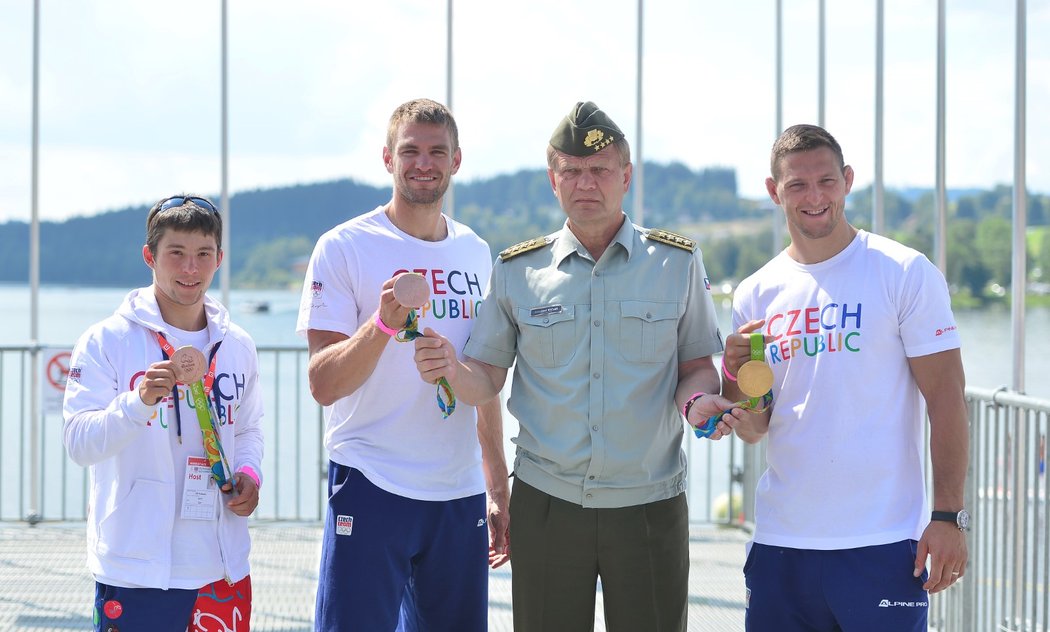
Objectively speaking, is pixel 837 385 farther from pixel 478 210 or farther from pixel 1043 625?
pixel 478 210

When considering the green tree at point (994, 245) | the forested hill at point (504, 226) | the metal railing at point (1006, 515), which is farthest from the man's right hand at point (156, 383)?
the green tree at point (994, 245)

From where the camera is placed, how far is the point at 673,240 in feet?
8.16

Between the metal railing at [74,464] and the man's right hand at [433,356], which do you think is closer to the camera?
the man's right hand at [433,356]

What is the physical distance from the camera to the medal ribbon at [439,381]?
7.42ft

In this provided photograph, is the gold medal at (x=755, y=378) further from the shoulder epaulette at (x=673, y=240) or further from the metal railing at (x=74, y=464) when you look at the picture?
the metal railing at (x=74, y=464)

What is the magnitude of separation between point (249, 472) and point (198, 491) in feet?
0.56

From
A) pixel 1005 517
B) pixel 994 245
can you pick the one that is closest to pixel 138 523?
pixel 1005 517

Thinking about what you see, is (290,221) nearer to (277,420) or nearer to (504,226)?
(504,226)

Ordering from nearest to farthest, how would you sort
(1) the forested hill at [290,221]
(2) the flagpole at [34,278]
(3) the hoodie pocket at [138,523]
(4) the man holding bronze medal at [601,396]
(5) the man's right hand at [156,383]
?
(5) the man's right hand at [156,383]
(3) the hoodie pocket at [138,523]
(4) the man holding bronze medal at [601,396]
(2) the flagpole at [34,278]
(1) the forested hill at [290,221]

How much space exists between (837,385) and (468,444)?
3.11ft

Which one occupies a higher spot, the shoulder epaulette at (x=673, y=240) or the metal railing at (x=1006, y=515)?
the shoulder epaulette at (x=673, y=240)

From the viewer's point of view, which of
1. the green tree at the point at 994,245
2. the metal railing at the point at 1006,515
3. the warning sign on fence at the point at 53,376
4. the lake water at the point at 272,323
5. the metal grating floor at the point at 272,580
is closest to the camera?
the metal railing at the point at 1006,515

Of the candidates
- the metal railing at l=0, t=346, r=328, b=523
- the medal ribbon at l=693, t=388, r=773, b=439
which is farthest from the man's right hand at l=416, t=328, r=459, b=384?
the metal railing at l=0, t=346, r=328, b=523

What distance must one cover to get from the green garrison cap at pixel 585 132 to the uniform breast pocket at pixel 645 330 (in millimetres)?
385
